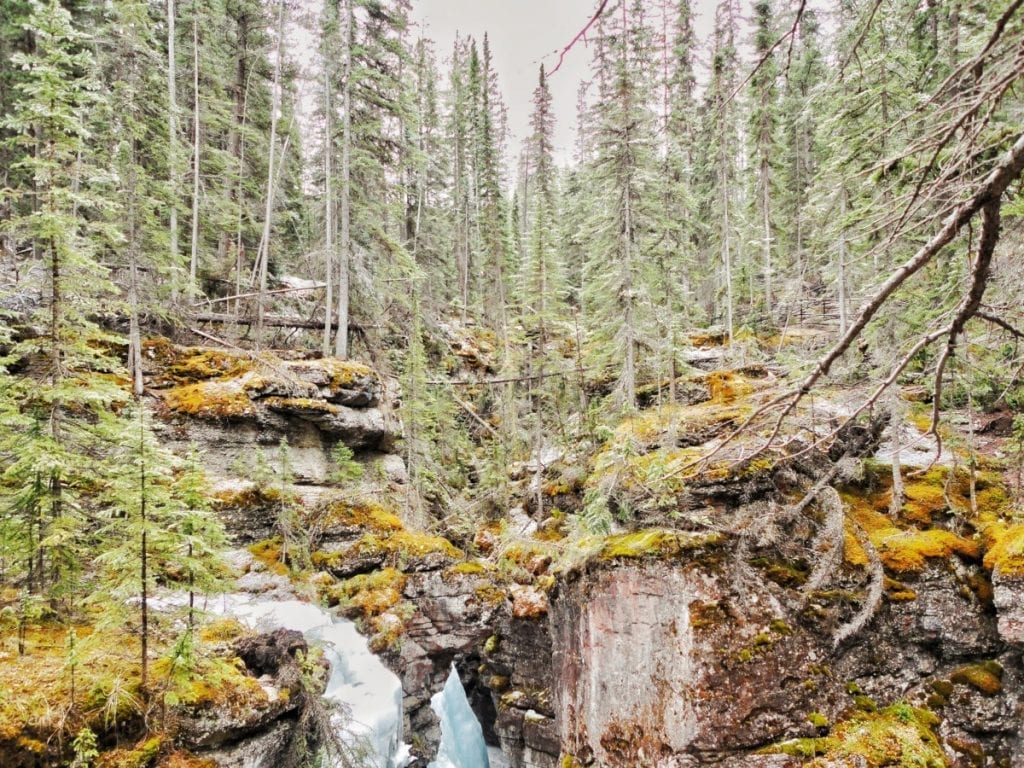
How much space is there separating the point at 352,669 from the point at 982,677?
11163 mm

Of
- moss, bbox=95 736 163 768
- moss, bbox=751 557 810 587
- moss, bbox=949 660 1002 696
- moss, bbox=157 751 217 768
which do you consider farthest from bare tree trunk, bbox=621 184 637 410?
moss, bbox=95 736 163 768

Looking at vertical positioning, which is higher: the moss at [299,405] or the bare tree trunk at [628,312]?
the bare tree trunk at [628,312]

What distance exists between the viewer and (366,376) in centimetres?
1631

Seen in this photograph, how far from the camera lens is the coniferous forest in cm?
589

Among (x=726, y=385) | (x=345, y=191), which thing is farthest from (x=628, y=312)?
(x=345, y=191)

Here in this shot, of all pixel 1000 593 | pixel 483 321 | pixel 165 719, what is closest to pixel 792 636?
pixel 1000 593

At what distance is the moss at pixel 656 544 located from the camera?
344 inches

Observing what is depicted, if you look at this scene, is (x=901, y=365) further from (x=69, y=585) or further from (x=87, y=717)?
(x=69, y=585)

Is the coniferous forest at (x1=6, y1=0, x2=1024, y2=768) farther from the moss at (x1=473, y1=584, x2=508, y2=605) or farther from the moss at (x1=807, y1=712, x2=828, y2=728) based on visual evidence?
the moss at (x1=473, y1=584, x2=508, y2=605)

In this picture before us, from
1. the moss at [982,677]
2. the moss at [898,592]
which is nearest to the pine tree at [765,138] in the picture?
the moss at [898,592]

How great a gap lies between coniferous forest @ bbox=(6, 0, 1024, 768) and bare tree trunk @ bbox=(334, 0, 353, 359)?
12cm

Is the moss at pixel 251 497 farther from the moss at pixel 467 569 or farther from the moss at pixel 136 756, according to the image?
the moss at pixel 136 756

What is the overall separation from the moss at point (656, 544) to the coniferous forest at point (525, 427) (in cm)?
Result: 6

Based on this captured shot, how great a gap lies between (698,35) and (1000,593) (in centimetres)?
2838
